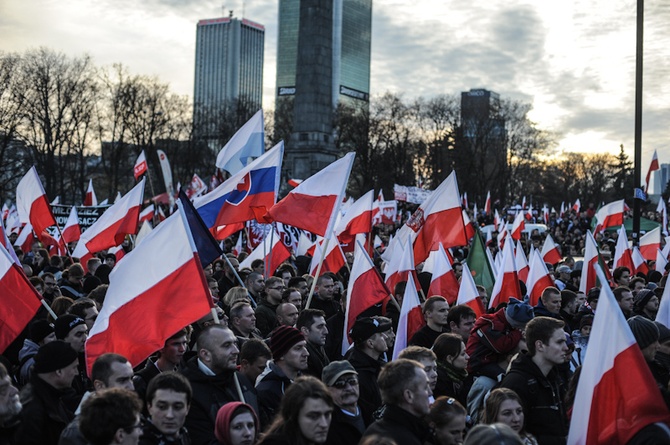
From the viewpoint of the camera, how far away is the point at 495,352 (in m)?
6.48

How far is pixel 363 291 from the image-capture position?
29.3ft

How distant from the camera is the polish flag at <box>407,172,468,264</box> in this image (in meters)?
11.3

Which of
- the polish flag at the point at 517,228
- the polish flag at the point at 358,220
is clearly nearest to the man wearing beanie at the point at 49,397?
the polish flag at the point at 358,220

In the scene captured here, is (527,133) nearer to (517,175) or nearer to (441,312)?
(517,175)

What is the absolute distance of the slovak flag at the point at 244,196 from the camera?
10.9m

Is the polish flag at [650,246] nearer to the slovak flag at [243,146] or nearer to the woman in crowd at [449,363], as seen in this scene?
the slovak flag at [243,146]

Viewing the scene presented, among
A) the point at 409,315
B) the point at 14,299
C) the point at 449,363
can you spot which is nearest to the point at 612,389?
the point at 449,363

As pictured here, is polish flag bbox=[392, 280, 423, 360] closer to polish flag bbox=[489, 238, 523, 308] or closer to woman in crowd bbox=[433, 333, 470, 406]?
woman in crowd bbox=[433, 333, 470, 406]

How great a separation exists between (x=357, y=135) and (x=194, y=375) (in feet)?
211

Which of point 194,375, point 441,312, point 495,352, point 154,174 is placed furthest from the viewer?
point 154,174

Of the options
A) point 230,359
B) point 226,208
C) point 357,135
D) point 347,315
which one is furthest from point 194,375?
point 357,135

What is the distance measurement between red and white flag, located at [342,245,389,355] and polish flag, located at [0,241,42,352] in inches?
130

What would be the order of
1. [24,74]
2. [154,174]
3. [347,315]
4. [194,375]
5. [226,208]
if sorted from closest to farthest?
[194,375] < [347,315] < [226,208] < [24,74] < [154,174]

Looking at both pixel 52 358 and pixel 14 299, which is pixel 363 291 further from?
pixel 52 358
